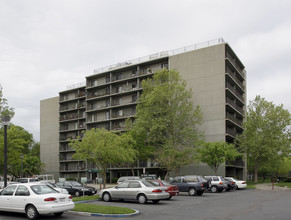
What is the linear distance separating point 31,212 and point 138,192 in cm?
854

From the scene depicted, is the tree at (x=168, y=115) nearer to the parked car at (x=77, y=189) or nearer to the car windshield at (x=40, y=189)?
the parked car at (x=77, y=189)

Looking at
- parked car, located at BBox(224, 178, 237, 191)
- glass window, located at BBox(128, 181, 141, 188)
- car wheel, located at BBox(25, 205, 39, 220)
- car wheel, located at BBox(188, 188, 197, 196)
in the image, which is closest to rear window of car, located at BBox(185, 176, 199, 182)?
car wheel, located at BBox(188, 188, 197, 196)

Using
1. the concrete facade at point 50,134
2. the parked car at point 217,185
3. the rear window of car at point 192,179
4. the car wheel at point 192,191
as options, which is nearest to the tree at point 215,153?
the parked car at point 217,185

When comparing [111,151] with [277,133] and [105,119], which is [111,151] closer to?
[277,133]

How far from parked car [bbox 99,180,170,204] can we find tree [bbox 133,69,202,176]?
86.0 feet

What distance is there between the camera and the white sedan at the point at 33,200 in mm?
13500

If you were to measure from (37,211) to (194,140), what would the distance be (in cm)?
3808

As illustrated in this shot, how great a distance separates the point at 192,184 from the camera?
91.0ft

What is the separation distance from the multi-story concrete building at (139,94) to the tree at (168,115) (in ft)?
11.4

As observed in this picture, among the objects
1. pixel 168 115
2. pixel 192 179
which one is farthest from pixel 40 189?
pixel 168 115

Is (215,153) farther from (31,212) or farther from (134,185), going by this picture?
(31,212)

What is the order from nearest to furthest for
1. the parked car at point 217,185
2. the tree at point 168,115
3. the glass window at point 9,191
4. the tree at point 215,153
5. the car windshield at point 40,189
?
1. the car windshield at point 40,189
2. the glass window at point 9,191
3. the parked car at point 217,185
4. the tree at point 215,153
5. the tree at point 168,115

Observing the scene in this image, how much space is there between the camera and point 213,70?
53.3m

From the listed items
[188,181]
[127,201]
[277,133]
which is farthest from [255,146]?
[127,201]
